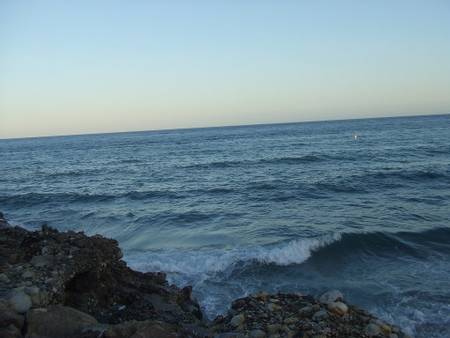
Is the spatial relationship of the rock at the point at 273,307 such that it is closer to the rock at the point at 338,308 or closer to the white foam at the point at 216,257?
the rock at the point at 338,308

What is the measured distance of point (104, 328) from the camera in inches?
198

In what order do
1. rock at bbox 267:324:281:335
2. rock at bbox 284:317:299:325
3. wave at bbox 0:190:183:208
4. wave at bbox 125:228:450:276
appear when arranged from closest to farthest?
rock at bbox 267:324:281:335 < rock at bbox 284:317:299:325 < wave at bbox 125:228:450:276 < wave at bbox 0:190:183:208

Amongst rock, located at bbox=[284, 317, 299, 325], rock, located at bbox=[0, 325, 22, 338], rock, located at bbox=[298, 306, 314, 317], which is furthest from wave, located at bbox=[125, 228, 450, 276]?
rock, located at bbox=[0, 325, 22, 338]

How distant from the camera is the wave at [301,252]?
37.7ft

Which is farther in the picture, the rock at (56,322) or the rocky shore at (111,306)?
the rocky shore at (111,306)

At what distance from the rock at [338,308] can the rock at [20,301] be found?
4326 millimetres

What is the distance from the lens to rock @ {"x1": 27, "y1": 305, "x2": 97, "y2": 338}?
497cm

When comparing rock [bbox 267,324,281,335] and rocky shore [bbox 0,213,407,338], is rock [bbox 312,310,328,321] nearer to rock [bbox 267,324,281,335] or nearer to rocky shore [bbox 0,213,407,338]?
rocky shore [bbox 0,213,407,338]

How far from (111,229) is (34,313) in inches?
455

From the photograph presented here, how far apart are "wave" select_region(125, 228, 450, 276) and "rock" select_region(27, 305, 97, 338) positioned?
19.2 ft

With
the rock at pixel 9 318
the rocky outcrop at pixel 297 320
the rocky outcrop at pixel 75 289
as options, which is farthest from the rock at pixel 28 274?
the rocky outcrop at pixel 297 320

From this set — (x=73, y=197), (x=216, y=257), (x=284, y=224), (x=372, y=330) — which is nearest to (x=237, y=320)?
(x=372, y=330)

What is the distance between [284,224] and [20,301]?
35.7 feet

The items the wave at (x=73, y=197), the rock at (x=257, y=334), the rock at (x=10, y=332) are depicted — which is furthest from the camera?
the wave at (x=73, y=197)
